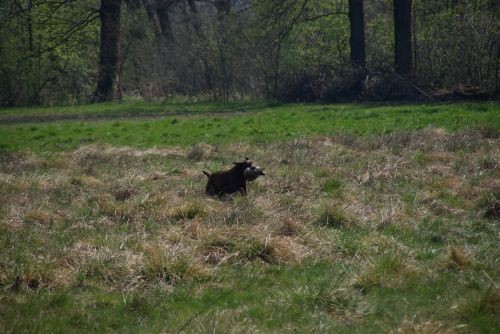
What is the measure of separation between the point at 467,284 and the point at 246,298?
2.21 meters

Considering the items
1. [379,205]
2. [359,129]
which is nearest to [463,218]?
[379,205]

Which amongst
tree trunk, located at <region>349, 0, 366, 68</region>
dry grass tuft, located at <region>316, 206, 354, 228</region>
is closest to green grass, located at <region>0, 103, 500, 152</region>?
tree trunk, located at <region>349, 0, 366, 68</region>

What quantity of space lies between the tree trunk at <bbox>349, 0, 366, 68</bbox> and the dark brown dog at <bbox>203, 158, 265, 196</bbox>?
18.3m

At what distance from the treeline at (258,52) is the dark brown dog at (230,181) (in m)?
15.1

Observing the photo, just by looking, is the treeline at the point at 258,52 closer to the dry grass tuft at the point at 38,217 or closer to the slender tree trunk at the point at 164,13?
the slender tree trunk at the point at 164,13

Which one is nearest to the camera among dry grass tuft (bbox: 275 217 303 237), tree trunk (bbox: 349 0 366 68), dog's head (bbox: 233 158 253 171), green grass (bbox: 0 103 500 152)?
dry grass tuft (bbox: 275 217 303 237)

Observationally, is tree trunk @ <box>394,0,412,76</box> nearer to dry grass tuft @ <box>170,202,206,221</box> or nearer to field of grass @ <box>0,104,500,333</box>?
field of grass @ <box>0,104,500,333</box>

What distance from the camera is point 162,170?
13.2m

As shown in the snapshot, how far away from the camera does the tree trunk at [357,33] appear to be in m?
28.1

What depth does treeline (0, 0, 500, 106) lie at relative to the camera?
26.0m

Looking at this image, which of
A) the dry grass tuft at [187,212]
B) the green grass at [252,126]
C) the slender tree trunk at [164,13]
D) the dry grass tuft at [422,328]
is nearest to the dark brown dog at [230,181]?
the dry grass tuft at [187,212]

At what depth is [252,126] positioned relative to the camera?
64.5ft

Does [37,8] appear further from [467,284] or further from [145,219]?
[467,284]

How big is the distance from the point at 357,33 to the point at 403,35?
218 centimetres
